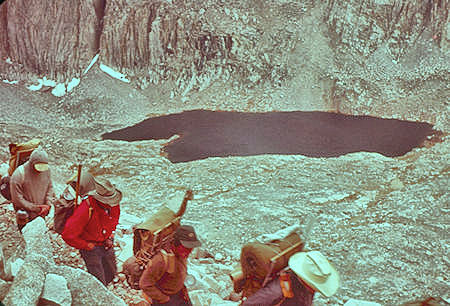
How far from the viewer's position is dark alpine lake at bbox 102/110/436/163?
9.87 feet

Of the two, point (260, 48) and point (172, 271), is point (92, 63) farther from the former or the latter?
point (172, 271)

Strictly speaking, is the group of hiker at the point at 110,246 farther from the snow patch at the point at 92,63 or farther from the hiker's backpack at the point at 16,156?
the snow patch at the point at 92,63

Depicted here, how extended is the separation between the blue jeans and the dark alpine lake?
872 millimetres

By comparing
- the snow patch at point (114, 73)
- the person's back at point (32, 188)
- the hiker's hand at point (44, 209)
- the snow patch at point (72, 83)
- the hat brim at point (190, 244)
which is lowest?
the hiker's hand at point (44, 209)

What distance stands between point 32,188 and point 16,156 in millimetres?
306

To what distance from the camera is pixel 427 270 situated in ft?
8.70

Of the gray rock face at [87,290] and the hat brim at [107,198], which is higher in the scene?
the hat brim at [107,198]

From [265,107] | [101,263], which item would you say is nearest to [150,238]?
[101,263]

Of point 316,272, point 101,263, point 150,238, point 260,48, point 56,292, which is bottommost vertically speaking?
point 56,292

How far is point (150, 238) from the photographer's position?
3076 millimetres

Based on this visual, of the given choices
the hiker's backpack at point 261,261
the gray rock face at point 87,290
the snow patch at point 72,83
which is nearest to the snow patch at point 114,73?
the snow patch at point 72,83

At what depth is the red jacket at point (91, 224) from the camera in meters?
3.20

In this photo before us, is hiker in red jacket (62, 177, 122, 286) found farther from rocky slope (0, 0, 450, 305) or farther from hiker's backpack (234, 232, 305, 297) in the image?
hiker's backpack (234, 232, 305, 297)

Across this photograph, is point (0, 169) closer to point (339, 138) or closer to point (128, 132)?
point (128, 132)
